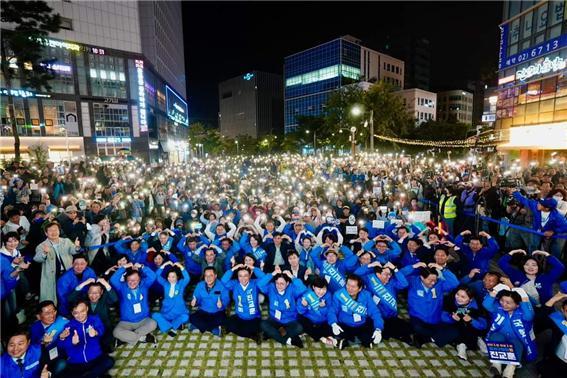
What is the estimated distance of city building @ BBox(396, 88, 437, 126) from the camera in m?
67.4

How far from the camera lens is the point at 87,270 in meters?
5.64

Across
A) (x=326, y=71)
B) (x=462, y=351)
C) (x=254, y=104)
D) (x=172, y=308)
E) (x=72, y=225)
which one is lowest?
(x=462, y=351)

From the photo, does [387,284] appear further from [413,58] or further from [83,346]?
[413,58]

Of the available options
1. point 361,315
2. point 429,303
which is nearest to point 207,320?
point 361,315

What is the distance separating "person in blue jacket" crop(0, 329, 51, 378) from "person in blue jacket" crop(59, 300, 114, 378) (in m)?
0.39

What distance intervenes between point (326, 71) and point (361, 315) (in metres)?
72.2

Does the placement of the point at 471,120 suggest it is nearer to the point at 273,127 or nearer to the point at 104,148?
the point at 273,127

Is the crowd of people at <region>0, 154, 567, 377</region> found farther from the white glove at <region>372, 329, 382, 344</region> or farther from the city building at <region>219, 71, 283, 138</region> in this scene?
the city building at <region>219, 71, 283, 138</region>

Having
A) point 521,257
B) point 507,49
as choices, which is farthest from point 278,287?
point 507,49

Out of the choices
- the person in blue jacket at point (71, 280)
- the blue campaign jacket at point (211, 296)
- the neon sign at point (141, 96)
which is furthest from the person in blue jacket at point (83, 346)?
the neon sign at point (141, 96)

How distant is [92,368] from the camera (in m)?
4.42

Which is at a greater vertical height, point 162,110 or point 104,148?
point 162,110

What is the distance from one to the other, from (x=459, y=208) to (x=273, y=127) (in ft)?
359

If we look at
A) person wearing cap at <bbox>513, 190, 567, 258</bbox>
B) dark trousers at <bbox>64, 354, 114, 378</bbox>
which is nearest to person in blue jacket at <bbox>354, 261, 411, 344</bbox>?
person wearing cap at <bbox>513, 190, 567, 258</bbox>
